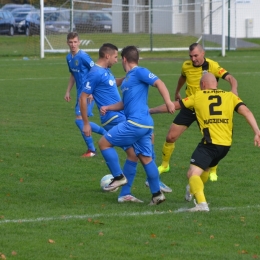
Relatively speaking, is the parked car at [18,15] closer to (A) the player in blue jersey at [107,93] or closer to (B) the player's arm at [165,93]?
(A) the player in blue jersey at [107,93]

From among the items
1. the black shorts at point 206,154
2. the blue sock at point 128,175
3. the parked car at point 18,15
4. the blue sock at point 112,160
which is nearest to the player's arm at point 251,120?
the black shorts at point 206,154

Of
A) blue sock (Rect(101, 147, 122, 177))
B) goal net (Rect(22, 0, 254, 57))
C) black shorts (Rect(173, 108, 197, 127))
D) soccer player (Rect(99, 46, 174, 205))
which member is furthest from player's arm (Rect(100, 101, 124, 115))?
goal net (Rect(22, 0, 254, 57))

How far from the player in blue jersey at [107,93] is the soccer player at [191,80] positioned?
113 cm

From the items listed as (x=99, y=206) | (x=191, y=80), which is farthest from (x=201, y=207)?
(x=191, y=80)

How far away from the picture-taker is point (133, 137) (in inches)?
314

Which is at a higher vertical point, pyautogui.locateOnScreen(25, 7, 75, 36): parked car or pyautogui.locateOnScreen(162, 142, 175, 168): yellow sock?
pyautogui.locateOnScreen(25, 7, 75, 36): parked car

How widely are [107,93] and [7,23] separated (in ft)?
119

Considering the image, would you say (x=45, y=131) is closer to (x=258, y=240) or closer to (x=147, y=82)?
(x=147, y=82)

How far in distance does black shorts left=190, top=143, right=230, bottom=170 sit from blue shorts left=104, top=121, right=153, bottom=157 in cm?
61

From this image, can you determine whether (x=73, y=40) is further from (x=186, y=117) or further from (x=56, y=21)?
(x=56, y=21)

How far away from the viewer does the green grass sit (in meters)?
6.32

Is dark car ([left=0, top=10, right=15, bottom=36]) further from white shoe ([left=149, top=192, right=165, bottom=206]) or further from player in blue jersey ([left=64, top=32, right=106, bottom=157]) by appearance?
white shoe ([left=149, top=192, right=165, bottom=206])

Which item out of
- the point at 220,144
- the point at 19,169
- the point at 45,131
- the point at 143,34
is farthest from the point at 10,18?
the point at 220,144

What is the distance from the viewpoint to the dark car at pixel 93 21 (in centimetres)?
3672
